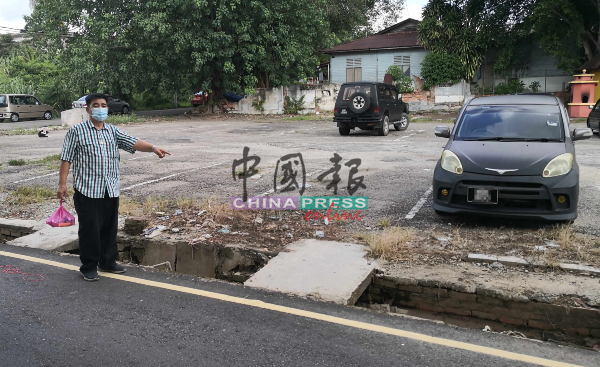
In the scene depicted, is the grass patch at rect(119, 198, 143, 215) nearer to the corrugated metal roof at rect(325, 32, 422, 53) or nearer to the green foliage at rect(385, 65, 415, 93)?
the green foliage at rect(385, 65, 415, 93)

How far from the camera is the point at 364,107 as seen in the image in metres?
18.0

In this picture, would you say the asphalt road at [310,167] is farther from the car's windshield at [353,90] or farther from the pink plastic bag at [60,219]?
the pink plastic bag at [60,219]

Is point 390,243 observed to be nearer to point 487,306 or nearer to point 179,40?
point 487,306

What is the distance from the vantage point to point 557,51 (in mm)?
27344

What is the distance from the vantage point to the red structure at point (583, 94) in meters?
25.0

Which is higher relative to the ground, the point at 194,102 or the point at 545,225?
the point at 194,102

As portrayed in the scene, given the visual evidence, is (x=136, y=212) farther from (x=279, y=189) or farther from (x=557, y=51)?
(x=557, y=51)

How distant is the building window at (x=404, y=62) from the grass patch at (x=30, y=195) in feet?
90.0

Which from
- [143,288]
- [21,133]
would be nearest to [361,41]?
[21,133]

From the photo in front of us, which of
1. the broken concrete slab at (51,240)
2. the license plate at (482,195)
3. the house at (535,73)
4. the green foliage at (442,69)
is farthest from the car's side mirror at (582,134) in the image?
the house at (535,73)

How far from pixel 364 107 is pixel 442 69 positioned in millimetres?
14003

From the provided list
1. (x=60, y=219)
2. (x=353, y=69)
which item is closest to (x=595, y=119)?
(x=60, y=219)

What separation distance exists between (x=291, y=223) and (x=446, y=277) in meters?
2.73

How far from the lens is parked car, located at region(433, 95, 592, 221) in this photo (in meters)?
6.25
